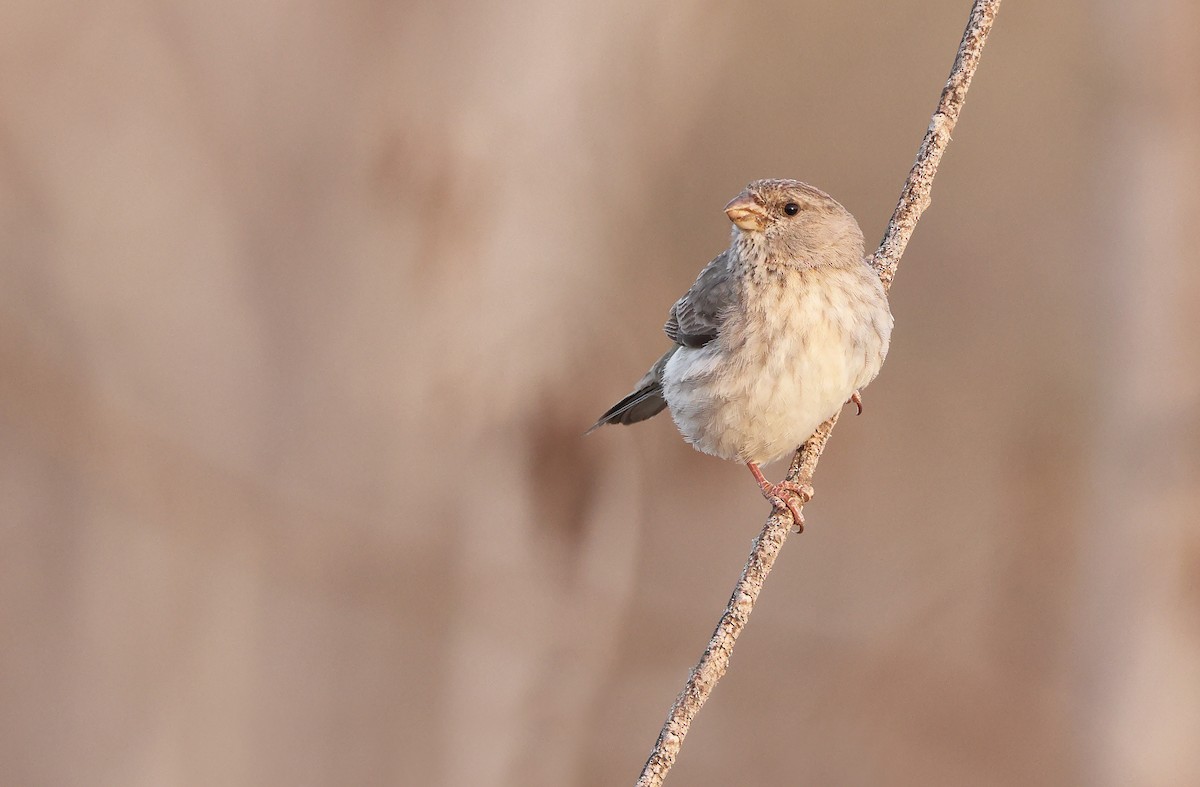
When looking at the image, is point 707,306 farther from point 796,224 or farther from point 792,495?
point 792,495

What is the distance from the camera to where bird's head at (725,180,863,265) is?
404 cm

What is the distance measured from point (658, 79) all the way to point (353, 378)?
1801mm

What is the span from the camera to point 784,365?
3943 mm

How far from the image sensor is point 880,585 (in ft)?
23.7

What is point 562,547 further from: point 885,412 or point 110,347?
point 885,412

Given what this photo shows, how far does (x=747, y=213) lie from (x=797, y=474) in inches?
34.8

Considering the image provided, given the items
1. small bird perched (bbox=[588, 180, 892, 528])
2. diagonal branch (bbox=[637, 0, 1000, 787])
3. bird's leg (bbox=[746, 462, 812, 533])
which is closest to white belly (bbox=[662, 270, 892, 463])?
small bird perched (bbox=[588, 180, 892, 528])

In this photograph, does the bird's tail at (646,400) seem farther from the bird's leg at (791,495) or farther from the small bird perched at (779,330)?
the bird's leg at (791,495)

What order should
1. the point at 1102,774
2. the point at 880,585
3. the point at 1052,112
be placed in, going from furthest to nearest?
the point at 1052,112
the point at 880,585
the point at 1102,774

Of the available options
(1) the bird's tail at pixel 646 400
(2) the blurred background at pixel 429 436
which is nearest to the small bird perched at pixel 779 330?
(1) the bird's tail at pixel 646 400

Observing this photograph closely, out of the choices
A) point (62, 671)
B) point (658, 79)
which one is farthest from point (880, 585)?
point (62, 671)

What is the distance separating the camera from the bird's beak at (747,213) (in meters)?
3.98

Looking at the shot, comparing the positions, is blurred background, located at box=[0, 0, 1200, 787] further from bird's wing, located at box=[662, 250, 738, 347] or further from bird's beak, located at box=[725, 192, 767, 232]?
bird's beak, located at box=[725, 192, 767, 232]

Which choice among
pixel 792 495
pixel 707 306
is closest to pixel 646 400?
pixel 707 306
